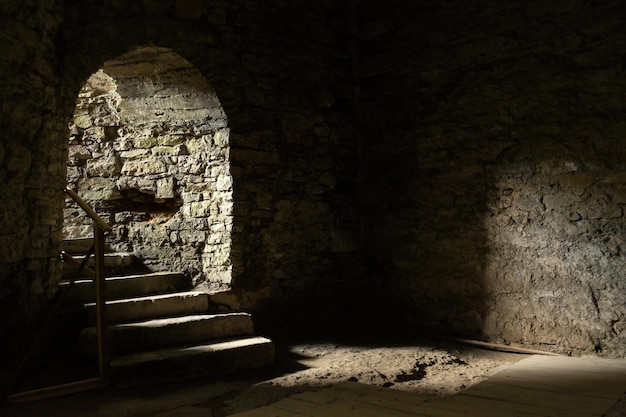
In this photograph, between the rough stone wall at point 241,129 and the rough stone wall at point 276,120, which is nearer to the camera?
the rough stone wall at point 241,129

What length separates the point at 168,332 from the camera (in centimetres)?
320

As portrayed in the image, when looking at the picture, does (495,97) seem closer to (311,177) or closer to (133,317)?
(311,177)

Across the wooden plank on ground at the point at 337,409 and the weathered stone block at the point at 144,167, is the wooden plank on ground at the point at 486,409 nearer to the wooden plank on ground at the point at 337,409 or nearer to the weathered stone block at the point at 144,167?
the wooden plank on ground at the point at 337,409

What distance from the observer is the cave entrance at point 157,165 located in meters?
3.86

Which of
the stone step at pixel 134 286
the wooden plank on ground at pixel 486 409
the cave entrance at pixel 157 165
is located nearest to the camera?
the wooden plank on ground at pixel 486 409

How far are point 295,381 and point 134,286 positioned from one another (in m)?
1.40

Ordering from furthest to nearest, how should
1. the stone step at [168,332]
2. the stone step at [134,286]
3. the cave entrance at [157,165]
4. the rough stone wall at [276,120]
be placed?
the cave entrance at [157,165]
the rough stone wall at [276,120]
the stone step at [134,286]
the stone step at [168,332]

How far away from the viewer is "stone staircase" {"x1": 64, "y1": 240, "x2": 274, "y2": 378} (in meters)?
2.96

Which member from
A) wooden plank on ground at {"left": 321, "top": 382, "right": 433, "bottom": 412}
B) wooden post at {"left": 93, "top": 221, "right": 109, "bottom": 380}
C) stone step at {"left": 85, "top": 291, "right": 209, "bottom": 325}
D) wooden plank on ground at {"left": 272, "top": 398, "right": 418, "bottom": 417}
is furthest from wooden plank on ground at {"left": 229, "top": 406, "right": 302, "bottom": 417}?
stone step at {"left": 85, "top": 291, "right": 209, "bottom": 325}

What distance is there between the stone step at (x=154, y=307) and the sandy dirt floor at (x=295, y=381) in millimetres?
571

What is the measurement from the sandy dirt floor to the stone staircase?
94 mm

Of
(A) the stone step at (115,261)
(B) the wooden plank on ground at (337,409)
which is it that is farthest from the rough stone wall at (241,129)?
(B) the wooden plank on ground at (337,409)

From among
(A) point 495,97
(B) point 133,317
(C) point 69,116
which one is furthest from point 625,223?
(C) point 69,116

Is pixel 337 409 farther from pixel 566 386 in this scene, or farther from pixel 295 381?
pixel 566 386
